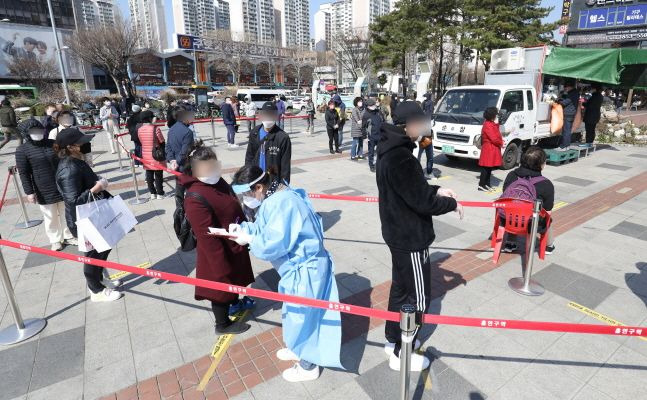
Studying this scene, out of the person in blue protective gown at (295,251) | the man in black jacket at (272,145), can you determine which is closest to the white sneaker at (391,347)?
the person in blue protective gown at (295,251)

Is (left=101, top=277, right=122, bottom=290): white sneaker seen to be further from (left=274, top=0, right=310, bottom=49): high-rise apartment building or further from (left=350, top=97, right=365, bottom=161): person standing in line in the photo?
(left=274, top=0, right=310, bottom=49): high-rise apartment building

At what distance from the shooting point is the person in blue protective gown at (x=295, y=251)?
2.48 m

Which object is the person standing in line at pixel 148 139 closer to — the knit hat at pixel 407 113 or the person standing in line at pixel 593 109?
the knit hat at pixel 407 113

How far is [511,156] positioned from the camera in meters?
9.64

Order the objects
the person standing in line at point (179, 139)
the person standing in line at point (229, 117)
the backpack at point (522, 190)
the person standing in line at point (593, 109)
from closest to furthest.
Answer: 1. the backpack at point (522, 190)
2. the person standing in line at point (179, 139)
3. the person standing in line at point (593, 109)
4. the person standing in line at point (229, 117)

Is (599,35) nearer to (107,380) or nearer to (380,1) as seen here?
(107,380)

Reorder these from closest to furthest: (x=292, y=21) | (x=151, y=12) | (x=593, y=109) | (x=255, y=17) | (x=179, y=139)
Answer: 1. (x=179, y=139)
2. (x=593, y=109)
3. (x=151, y=12)
4. (x=255, y=17)
5. (x=292, y=21)

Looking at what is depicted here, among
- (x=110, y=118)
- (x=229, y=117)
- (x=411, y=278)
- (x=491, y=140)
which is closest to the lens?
(x=411, y=278)

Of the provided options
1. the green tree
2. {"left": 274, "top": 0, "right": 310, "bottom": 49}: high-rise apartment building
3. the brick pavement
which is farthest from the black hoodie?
{"left": 274, "top": 0, "right": 310, "bottom": 49}: high-rise apartment building

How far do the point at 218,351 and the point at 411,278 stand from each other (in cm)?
188

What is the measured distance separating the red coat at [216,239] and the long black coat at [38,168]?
342 centimetres

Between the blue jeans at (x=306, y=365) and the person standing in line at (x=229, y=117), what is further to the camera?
the person standing in line at (x=229, y=117)

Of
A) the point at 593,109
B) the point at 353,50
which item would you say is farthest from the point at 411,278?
the point at 353,50

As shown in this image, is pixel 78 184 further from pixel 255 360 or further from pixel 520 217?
pixel 520 217
